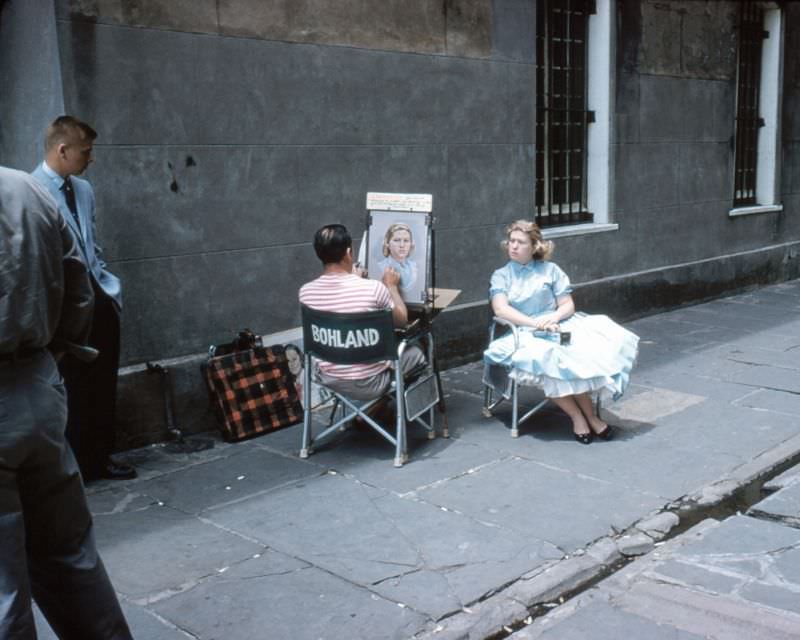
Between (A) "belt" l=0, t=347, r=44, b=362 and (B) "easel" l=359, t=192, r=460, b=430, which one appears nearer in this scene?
(A) "belt" l=0, t=347, r=44, b=362

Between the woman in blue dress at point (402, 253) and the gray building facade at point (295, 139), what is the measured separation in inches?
39.2

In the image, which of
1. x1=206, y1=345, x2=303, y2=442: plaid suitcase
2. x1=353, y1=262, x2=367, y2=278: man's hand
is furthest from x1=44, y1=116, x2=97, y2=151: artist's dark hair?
x1=353, y1=262, x2=367, y2=278: man's hand

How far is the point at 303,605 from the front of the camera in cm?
384

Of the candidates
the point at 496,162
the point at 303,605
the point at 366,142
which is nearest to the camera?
the point at 303,605

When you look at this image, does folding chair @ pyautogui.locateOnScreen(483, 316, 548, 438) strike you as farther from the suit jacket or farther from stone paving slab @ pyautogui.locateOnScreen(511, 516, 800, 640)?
the suit jacket

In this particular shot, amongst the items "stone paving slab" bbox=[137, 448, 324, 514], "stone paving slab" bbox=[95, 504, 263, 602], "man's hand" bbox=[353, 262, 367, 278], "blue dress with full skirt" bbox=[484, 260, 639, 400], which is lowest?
"stone paving slab" bbox=[137, 448, 324, 514]

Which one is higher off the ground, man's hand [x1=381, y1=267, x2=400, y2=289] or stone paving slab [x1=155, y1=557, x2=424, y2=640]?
man's hand [x1=381, y1=267, x2=400, y2=289]

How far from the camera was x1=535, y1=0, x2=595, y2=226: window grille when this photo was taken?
915 cm

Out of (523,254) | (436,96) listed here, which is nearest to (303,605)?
(523,254)

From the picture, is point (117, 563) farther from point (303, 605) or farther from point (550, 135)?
point (550, 135)

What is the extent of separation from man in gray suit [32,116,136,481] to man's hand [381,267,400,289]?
5.42 ft

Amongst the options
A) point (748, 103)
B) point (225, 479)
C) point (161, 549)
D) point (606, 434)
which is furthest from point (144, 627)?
point (748, 103)

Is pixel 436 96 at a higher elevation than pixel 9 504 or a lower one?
higher

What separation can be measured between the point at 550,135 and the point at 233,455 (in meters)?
5.06
